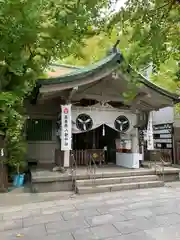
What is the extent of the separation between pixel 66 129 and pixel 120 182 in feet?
9.37

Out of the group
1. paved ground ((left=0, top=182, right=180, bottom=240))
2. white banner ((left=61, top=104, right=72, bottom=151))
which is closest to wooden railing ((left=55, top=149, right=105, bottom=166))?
white banner ((left=61, top=104, right=72, bottom=151))

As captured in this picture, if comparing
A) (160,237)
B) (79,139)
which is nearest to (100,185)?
(160,237)

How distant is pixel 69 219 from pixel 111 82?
6.73m

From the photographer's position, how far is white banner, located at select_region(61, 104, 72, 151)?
827 cm

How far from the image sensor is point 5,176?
7.27m

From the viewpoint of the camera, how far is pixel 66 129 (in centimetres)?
837

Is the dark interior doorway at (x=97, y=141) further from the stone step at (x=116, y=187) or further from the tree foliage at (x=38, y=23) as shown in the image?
the tree foliage at (x=38, y=23)

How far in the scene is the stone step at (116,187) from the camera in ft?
23.3

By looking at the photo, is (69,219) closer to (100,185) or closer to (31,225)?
(31,225)

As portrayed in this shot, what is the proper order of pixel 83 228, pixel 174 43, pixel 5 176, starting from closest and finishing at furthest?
1. pixel 174 43
2. pixel 83 228
3. pixel 5 176

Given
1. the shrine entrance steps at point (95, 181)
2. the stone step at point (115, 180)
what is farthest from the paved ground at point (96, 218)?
the stone step at point (115, 180)

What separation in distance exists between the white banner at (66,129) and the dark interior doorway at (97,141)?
3.41 metres

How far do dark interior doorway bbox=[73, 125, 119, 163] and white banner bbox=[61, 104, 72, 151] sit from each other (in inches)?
134

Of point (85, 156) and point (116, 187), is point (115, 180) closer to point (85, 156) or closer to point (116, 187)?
point (116, 187)
